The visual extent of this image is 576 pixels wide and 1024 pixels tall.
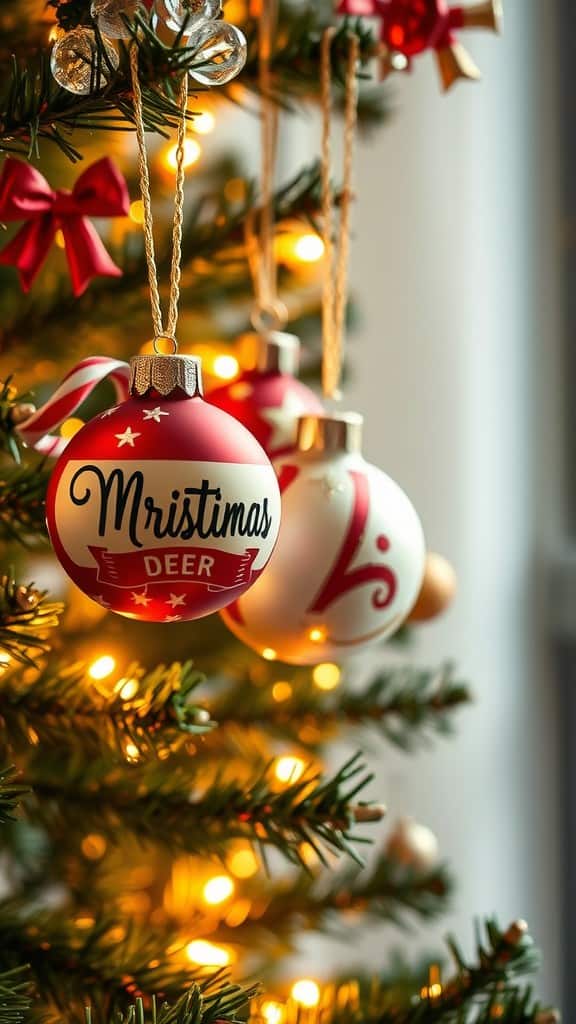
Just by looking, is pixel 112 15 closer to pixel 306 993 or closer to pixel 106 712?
pixel 106 712

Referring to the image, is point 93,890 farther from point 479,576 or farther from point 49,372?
point 479,576

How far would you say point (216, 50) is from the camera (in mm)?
452

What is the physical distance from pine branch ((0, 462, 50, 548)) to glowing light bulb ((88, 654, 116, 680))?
0.09 meters

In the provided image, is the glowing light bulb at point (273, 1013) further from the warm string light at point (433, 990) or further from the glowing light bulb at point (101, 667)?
the glowing light bulb at point (101, 667)

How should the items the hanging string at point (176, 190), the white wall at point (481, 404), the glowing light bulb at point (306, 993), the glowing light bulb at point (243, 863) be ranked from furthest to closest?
the white wall at point (481, 404)
the glowing light bulb at point (243, 863)
the glowing light bulb at point (306, 993)
the hanging string at point (176, 190)

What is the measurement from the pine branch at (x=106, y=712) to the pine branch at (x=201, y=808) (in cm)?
2

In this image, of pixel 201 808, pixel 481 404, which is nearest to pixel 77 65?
pixel 201 808

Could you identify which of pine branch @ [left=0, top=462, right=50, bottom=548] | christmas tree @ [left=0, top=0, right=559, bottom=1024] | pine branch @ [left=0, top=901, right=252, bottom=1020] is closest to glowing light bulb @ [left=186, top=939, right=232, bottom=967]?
christmas tree @ [left=0, top=0, right=559, bottom=1024]

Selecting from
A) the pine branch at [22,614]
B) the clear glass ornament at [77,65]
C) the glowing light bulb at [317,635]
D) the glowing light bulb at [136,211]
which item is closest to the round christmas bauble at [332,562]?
the glowing light bulb at [317,635]

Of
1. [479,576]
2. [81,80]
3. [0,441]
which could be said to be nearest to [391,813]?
[479,576]

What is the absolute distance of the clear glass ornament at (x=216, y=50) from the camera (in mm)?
448

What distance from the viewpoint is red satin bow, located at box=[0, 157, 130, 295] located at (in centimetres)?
53

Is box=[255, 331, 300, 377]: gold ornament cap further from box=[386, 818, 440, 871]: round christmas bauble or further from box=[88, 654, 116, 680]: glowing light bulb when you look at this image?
box=[386, 818, 440, 871]: round christmas bauble

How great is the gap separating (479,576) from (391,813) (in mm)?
295
